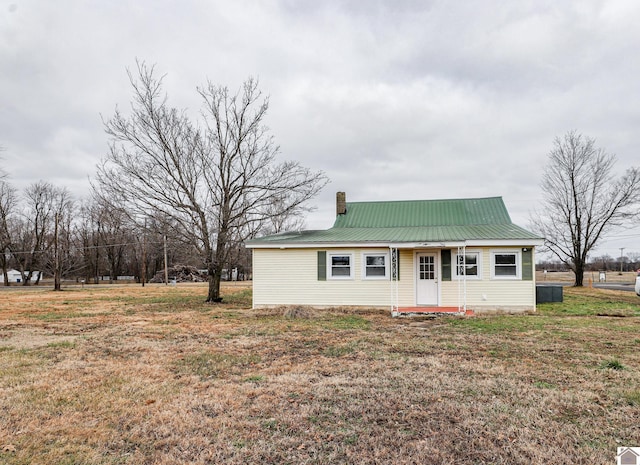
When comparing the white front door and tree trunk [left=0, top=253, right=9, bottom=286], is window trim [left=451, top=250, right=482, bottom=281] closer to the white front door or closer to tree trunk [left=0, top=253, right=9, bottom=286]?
the white front door

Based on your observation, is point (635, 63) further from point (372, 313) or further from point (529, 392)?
point (529, 392)

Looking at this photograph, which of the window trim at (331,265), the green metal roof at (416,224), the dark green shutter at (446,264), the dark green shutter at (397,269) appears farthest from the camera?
the window trim at (331,265)

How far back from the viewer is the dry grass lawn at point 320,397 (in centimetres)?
363

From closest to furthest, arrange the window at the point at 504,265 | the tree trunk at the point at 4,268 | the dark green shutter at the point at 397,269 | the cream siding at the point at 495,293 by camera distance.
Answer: the cream siding at the point at 495,293
the window at the point at 504,265
the dark green shutter at the point at 397,269
the tree trunk at the point at 4,268

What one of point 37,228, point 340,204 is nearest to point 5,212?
point 37,228

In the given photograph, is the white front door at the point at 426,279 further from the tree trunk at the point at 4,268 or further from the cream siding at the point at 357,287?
the tree trunk at the point at 4,268

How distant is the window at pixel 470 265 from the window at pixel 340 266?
12.8 ft

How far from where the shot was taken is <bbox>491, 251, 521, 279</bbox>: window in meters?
14.4

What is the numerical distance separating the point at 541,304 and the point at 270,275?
11.2 metres

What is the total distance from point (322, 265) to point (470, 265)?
5.35 meters

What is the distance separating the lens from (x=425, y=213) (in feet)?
61.9

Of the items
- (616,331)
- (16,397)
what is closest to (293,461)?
(16,397)

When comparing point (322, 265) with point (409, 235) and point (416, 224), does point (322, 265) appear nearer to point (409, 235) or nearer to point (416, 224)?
point (409, 235)

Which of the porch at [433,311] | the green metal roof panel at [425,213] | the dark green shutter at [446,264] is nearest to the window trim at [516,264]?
the dark green shutter at [446,264]
